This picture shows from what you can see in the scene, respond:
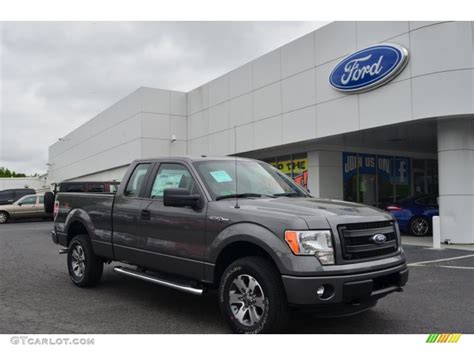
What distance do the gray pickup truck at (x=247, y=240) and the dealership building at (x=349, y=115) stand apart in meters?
0.98

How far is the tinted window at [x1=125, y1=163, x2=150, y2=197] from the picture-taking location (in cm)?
617

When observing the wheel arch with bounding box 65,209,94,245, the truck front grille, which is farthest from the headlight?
the wheel arch with bounding box 65,209,94,245

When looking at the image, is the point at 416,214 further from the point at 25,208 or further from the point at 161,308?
the point at 25,208

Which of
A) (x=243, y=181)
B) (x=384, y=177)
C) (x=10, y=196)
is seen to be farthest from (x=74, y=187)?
(x=384, y=177)

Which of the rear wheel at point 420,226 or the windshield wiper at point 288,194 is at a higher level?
the windshield wiper at point 288,194

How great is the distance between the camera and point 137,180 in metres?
6.27

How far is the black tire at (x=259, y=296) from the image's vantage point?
4172mm

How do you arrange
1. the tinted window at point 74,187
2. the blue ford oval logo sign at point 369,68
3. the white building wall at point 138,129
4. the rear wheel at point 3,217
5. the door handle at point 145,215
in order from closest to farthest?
the door handle at point 145,215, the blue ford oval logo sign at point 369,68, the tinted window at point 74,187, the rear wheel at point 3,217, the white building wall at point 138,129

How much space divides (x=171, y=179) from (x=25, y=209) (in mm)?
21203

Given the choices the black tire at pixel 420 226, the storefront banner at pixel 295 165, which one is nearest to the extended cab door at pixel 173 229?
the black tire at pixel 420 226

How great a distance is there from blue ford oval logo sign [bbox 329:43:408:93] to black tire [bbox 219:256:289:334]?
10.4m

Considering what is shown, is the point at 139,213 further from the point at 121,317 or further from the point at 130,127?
the point at 130,127

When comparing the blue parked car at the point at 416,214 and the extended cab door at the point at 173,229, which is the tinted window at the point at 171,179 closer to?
the extended cab door at the point at 173,229

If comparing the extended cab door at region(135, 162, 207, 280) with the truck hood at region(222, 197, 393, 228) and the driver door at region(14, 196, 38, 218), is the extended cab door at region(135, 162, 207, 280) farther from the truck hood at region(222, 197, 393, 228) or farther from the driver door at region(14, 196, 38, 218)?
the driver door at region(14, 196, 38, 218)
